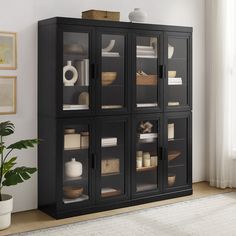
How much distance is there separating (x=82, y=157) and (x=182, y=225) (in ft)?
3.67

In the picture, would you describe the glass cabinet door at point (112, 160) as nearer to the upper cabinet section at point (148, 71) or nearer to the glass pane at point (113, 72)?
the glass pane at point (113, 72)

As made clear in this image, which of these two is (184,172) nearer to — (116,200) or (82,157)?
(116,200)

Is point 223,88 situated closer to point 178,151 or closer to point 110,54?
point 178,151

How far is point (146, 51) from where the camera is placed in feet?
15.9

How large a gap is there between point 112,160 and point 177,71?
1228 mm

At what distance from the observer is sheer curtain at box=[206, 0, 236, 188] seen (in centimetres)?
547

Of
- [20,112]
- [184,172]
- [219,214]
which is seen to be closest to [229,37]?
[184,172]

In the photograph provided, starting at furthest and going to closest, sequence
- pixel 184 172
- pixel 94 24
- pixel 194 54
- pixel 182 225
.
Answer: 1. pixel 194 54
2. pixel 184 172
3. pixel 94 24
4. pixel 182 225

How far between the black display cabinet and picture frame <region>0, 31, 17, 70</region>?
249 mm

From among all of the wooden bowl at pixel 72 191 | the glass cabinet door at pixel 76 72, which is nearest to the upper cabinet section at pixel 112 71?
the glass cabinet door at pixel 76 72

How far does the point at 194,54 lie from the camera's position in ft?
18.8

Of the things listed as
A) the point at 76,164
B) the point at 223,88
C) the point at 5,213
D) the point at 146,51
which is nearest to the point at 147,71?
the point at 146,51

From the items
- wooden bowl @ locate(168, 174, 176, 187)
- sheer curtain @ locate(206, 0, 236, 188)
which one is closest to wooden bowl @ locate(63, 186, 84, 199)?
wooden bowl @ locate(168, 174, 176, 187)

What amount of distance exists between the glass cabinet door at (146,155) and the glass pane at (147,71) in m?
0.19
